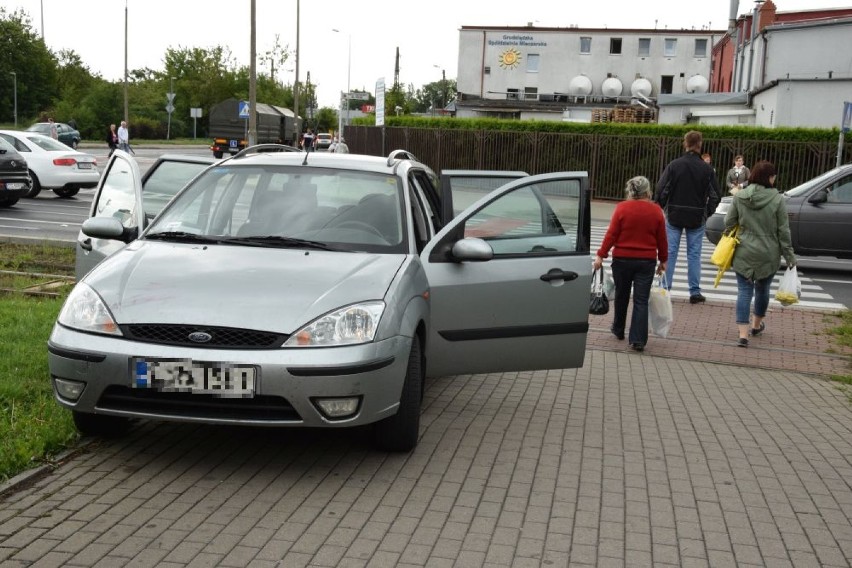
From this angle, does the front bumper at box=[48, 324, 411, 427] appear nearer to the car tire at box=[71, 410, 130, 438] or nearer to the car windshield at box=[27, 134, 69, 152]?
the car tire at box=[71, 410, 130, 438]

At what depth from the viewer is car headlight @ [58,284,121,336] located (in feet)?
17.0

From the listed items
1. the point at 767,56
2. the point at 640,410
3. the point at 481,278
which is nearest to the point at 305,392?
the point at 481,278

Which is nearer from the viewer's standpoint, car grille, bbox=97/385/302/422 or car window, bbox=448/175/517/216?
car grille, bbox=97/385/302/422

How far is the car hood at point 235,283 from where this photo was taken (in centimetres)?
512

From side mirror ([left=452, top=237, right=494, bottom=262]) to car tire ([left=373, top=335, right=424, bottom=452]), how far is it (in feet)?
2.39

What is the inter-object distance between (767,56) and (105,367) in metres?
38.7

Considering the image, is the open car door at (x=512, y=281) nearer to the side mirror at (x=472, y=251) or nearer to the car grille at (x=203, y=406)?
the side mirror at (x=472, y=251)

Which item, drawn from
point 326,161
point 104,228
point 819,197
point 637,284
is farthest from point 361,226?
point 819,197

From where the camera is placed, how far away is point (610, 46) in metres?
72.2

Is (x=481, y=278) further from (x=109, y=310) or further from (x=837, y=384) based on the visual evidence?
(x=837, y=384)

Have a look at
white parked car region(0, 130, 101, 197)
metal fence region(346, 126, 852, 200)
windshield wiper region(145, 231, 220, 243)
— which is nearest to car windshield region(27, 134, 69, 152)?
white parked car region(0, 130, 101, 197)

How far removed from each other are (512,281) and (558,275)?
0.33 meters

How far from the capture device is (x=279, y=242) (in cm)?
609

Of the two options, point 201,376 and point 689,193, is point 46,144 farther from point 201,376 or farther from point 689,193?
point 201,376
